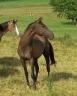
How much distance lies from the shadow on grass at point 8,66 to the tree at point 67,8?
39.4 meters

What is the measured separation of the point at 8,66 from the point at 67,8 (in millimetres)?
44661

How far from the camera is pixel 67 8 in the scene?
5828 cm

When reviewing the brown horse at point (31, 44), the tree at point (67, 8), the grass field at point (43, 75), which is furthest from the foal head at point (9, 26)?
the tree at point (67, 8)

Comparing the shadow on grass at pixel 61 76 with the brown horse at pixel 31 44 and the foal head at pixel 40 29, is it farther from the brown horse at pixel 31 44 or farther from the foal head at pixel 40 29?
the foal head at pixel 40 29

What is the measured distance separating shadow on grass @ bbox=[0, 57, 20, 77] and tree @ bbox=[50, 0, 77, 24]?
129ft

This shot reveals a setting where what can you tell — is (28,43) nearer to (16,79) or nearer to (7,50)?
(16,79)

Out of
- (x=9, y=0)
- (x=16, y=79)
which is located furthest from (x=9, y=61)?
(x=9, y=0)

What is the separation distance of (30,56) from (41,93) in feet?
3.56

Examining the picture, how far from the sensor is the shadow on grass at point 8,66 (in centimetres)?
1295

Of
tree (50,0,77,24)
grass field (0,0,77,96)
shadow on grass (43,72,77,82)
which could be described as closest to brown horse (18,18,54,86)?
grass field (0,0,77,96)

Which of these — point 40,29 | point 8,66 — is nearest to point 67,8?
point 8,66

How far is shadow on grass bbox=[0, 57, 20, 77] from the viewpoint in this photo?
12952mm

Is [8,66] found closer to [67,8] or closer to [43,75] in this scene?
[43,75]

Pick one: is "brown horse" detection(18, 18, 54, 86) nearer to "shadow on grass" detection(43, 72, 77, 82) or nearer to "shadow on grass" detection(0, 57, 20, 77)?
"shadow on grass" detection(43, 72, 77, 82)
